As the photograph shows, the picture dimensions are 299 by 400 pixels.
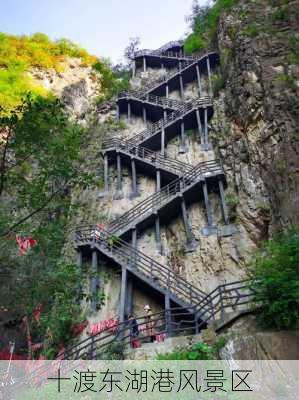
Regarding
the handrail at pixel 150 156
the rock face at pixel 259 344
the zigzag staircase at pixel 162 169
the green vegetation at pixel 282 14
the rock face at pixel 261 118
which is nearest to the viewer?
the rock face at pixel 259 344

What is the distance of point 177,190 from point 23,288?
907cm

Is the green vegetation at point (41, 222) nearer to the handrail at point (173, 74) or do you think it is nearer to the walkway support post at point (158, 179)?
the walkway support post at point (158, 179)

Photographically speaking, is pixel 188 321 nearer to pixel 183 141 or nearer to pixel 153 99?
pixel 183 141

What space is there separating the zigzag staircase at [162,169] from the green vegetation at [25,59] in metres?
6.25

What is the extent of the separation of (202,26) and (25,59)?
1420cm

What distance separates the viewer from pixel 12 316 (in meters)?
12.1

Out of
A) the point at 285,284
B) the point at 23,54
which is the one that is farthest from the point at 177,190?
the point at 23,54

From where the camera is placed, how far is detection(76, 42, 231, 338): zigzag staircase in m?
13.6

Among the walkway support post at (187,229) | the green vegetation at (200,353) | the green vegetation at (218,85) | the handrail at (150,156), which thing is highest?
the green vegetation at (218,85)

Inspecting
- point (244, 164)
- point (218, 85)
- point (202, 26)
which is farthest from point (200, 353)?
point (202, 26)

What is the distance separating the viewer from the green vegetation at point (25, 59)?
23.6 meters

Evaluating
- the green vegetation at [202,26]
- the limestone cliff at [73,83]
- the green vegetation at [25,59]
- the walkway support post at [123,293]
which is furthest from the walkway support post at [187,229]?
the green vegetation at [202,26]

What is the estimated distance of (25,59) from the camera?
27.7 m

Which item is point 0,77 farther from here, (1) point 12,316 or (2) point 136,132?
(1) point 12,316
